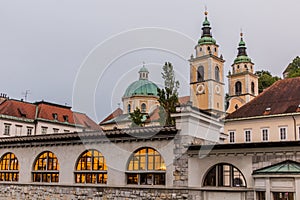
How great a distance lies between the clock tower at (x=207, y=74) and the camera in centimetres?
6600

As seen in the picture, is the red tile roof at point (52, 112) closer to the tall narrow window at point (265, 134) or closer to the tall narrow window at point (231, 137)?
the tall narrow window at point (231, 137)

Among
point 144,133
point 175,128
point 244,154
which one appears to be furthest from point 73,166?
point 244,154

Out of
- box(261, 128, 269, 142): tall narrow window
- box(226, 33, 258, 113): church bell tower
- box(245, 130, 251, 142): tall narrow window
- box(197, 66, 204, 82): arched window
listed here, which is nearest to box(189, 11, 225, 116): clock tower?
box(197, 66, 204, 82): arched window

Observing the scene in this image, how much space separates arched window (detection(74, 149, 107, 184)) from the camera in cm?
2540

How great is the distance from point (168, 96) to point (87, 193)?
546 inches

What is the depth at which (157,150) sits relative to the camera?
23.2m

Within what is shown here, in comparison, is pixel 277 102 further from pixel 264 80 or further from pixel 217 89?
pixel 264 80

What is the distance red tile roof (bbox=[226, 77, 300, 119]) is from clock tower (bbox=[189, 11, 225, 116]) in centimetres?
2100

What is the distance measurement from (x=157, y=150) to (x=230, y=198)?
514 centimetres

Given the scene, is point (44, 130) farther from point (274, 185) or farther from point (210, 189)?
point (274, 185)

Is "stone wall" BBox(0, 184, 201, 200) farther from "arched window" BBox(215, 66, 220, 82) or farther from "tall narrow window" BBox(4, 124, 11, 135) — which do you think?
"arched window" BBox(215, 66, 220, 82)

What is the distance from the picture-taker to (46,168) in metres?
28.2

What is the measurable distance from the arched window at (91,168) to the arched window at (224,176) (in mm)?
7169

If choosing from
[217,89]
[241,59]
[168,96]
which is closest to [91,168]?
[168,96]
